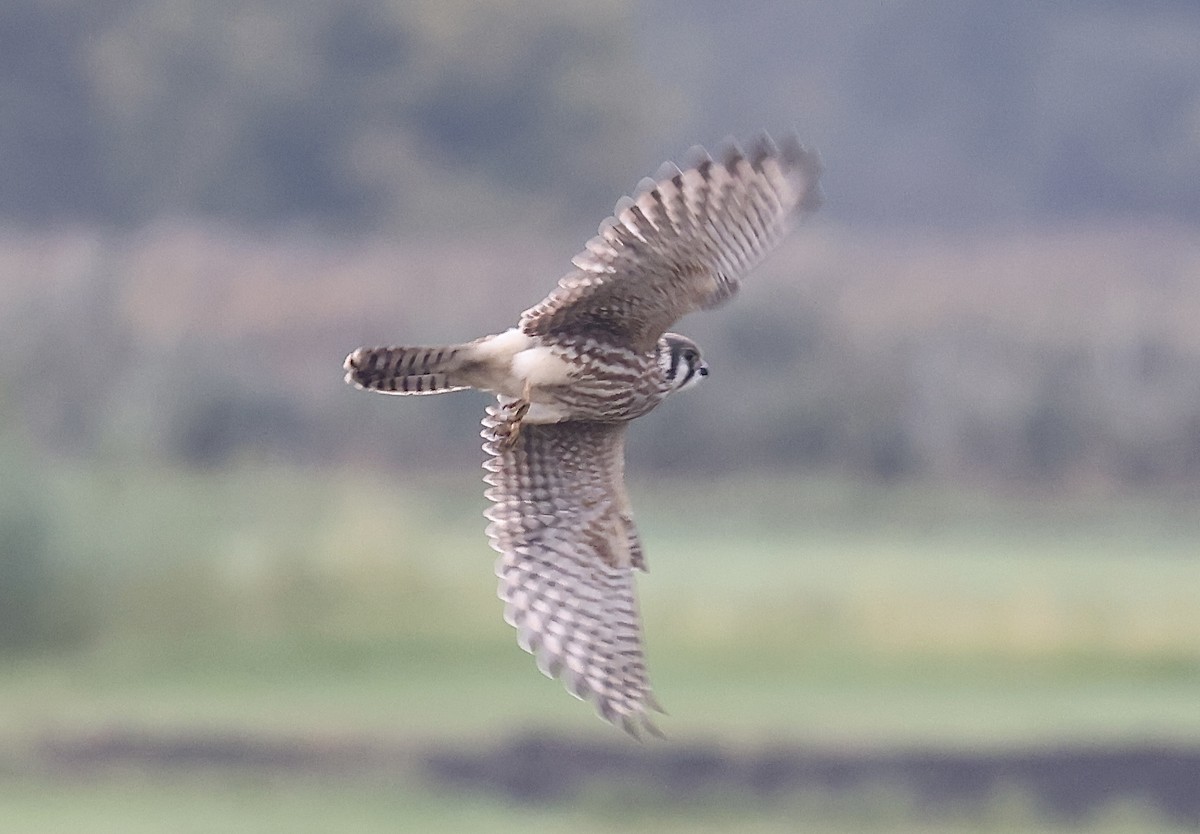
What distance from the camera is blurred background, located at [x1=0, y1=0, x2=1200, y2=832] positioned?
2036 cm

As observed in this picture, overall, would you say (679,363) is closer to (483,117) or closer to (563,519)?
(563,519)

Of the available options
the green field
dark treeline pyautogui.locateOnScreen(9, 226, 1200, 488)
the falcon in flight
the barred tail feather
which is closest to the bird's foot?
the falcon in flight

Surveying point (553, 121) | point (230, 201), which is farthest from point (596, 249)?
point (553, 121)

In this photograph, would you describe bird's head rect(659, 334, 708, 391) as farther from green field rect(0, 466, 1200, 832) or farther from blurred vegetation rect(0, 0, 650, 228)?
blurred vegetation rect(0, 0, 650, 228)

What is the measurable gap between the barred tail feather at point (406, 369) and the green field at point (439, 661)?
1013 centimetres

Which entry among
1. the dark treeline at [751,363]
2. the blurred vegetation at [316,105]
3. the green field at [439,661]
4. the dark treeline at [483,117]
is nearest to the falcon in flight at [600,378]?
the green field at [439,661]

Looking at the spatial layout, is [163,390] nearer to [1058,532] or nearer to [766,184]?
[1058,532]

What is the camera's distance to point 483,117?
143 feet

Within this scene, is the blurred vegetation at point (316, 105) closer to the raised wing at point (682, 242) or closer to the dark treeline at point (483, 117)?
the dark treeline at point (483, 117)

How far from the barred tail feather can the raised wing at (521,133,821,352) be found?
24 centimetres

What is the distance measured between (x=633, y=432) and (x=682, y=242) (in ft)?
72.7

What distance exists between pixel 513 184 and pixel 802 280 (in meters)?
10.9

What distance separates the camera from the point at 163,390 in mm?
28641

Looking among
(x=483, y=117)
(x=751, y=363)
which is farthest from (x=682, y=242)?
(x=483, y=117)
